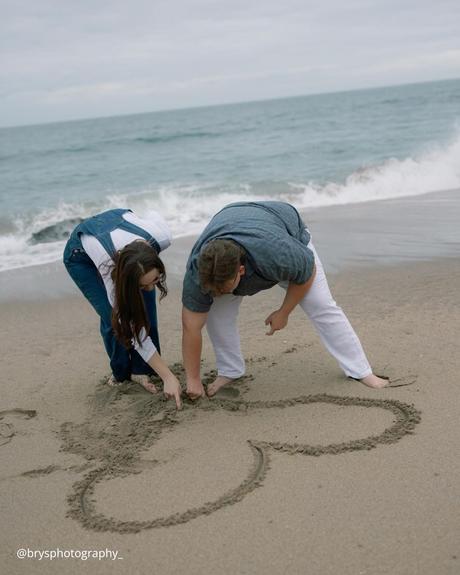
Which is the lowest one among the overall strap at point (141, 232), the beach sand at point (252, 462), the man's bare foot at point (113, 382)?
the beach sand at point (252, 462)

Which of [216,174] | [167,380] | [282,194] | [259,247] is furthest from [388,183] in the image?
[259,247]

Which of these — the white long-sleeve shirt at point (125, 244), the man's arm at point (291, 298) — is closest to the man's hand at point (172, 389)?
the white long-sleeve shirt at point (125, 244)

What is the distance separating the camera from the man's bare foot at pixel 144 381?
156 inches

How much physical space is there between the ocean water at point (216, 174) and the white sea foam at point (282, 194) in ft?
0.08

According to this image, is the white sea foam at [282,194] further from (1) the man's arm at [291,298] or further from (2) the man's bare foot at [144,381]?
(1) the man's arm at [291,298]

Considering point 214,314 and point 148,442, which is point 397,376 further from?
point 148,442

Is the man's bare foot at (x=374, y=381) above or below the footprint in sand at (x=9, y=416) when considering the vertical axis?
above

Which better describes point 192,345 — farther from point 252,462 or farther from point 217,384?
point 252,462

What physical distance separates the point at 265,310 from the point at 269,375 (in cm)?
127

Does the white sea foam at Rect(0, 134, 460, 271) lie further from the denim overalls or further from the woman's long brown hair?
the woman's long brown hair

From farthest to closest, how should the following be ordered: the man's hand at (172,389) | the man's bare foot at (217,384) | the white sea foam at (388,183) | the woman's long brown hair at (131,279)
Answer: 1. the white sea foam at (388,183)
2. the man's bare foot at (217,384)
3. the man's hand at (172,389)
4. the woman's long brown hair at (131,279)

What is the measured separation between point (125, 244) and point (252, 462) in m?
1.31

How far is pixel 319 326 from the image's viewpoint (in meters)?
3.75

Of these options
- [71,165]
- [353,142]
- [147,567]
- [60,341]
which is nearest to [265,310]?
[60,341]
